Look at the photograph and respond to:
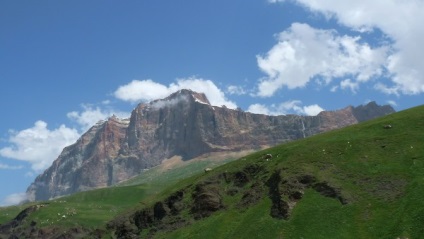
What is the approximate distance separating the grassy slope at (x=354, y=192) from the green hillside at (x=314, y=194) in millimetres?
171

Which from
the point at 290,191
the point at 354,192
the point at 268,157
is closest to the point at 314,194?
the point at 290,191

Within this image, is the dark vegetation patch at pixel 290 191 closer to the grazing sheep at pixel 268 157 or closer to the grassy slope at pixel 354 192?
the grassy slope at pixel 354 192

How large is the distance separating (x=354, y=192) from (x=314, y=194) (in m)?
8.10

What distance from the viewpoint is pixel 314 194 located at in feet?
318

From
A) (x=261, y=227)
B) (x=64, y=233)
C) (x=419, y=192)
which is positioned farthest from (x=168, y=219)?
(x=64, y=233)

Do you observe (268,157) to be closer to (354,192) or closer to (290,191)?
(290,191)

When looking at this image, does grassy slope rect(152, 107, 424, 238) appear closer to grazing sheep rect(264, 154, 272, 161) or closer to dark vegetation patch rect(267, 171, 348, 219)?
dark vegetation patch rect(267, 171, 348, 219)

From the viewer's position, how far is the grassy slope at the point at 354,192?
3223 inches

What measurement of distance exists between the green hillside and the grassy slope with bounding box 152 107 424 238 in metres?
0.17

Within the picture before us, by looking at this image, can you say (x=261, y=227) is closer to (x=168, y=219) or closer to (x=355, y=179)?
(x=355, y=179)

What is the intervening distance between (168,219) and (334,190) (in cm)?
4420

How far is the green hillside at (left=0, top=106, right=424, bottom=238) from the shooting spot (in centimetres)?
8400

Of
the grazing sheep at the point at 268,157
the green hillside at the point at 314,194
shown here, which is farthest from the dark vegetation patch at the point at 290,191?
the grazing sheep at the point at 268,157

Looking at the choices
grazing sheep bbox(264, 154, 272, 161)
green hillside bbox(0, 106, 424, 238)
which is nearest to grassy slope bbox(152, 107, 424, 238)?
green hillside bbox(0, 106, 424, 238)
